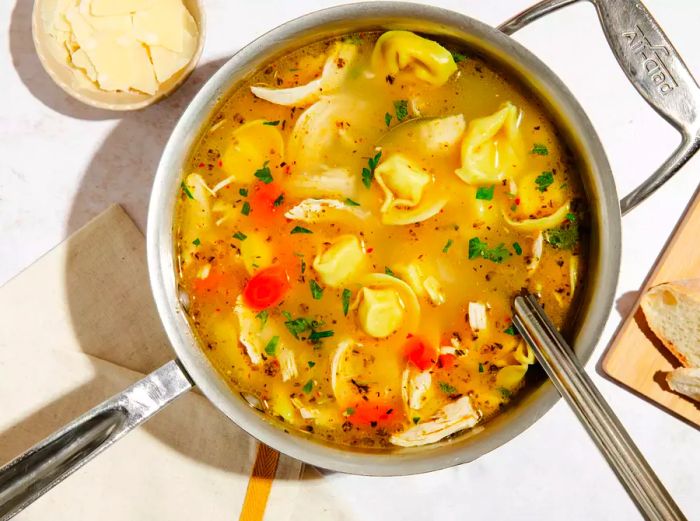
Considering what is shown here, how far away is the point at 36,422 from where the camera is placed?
2344mm

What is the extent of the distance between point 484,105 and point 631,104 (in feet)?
Answer: 2.14

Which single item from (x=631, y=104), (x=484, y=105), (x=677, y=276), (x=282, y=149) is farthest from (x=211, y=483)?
(x=631, y=104)

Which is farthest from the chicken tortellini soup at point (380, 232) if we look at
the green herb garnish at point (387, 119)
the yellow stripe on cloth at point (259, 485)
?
the yellow stripe on cloth at point (259, 485)

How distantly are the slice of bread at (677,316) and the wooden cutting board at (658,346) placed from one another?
0.03 metres

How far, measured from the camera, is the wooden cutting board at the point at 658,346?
2.32m

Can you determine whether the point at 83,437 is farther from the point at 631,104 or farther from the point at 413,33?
the point at 631,104

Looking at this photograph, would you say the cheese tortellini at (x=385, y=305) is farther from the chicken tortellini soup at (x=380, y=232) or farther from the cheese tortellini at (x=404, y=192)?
the cheese tortellini at (x=404, y=192)

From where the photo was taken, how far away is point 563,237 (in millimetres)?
→ 1972

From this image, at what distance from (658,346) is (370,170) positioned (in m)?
1.18

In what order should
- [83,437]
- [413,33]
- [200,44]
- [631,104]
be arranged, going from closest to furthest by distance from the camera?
1. [83,437]
2. [413,33]
3. [200,44]
4. [631,104]

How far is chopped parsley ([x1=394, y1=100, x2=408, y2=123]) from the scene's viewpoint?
1955 mm

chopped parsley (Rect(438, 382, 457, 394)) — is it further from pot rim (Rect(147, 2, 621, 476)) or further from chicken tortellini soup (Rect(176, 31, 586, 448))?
pot rim (Rect(147, 2, 621, 476))

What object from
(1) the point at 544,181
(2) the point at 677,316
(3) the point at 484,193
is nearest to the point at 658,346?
(2) the point at 677,316

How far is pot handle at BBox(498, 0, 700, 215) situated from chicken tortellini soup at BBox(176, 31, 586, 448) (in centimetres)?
42
